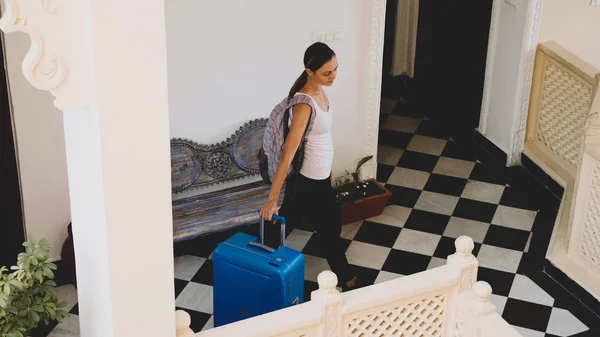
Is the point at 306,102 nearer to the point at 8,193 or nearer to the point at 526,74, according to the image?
the point at 8,193

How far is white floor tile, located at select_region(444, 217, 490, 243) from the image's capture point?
6984 mm

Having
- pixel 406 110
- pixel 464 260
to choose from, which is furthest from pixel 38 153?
pixel 406 110

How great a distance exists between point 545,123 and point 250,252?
3.53 m

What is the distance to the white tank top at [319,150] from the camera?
552 centimetres

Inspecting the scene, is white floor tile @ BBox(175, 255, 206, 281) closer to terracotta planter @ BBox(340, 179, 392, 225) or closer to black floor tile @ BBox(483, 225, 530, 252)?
terracotta planter @ BBox(340, 179, 392, 225)

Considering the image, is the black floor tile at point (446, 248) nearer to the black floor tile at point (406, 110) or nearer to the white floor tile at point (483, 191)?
the white floor tile at point (483, 191)

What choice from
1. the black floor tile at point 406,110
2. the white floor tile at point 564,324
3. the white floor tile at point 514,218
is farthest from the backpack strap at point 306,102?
the black floor tile at point 406,110

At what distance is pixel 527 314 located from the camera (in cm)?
607

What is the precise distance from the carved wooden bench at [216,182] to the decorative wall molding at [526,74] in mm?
2272

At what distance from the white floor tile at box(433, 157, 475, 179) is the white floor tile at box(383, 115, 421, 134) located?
0.67m

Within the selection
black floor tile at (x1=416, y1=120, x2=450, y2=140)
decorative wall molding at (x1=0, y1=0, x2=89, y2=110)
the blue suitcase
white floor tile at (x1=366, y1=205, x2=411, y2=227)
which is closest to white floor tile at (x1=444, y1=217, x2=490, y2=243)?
white floor tile at (x1=366, y1=205, x2=411, y2=227)

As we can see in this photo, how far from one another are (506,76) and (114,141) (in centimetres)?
521

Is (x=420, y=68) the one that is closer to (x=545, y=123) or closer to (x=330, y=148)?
(x=545, y=123)

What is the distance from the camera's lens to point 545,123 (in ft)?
25.3
